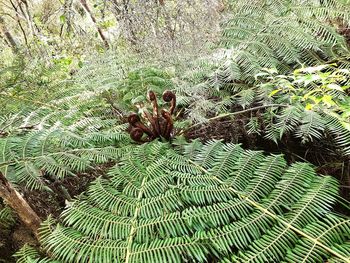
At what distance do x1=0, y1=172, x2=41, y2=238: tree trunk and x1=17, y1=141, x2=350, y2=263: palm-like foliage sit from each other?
0.11 m

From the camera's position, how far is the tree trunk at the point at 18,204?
1.23 m

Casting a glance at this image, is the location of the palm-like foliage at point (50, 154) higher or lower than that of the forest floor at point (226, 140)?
higher

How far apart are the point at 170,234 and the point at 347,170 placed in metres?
1.01

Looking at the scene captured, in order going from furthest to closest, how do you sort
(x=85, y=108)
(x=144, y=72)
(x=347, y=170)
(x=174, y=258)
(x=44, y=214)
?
1. (x=144, y=72)
2. (x=85, y=108)
3. (x=347, y=170)
4. (x=44, y=214)
5. (x=174, y=258)

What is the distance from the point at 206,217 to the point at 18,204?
0.71 m

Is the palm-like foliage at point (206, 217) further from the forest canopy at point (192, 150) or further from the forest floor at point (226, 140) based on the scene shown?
the forest floor at point (226, 140)

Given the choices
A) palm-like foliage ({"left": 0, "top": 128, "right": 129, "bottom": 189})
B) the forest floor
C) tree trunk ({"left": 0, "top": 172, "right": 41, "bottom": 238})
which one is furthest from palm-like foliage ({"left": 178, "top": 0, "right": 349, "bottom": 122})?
tree trunk ({"left": 0, "top": 172, "right": 41, "bottom": 238})

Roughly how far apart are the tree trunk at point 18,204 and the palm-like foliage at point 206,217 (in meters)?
0.11

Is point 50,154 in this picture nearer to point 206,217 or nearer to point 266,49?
point 206,217

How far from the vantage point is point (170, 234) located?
1.14m

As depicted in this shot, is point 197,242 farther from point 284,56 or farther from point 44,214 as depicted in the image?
point 284,56

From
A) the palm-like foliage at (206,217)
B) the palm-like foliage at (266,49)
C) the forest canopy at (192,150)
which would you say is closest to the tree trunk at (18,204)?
the forest canopy at (192,150)

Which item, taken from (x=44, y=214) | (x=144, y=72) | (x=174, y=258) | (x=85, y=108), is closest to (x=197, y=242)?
(x=174, y=258)

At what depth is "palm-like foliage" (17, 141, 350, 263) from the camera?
1.06 meters
